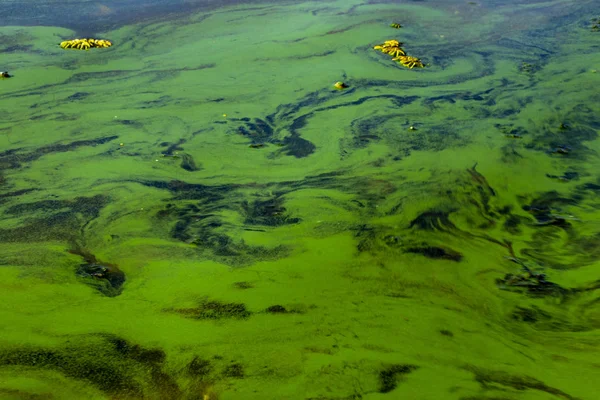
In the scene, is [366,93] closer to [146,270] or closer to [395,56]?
[395,56]

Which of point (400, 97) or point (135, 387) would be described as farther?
point (400, 97)

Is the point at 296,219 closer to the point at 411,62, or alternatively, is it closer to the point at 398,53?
the point at 411,62

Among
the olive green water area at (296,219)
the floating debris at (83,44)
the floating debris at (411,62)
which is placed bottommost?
the olive green water area at (296,219)

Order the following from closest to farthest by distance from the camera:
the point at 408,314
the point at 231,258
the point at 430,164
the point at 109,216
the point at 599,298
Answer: the point at 408,314, the point at 599,298, the point at 231,258, the point at 109,216, the point at 430,164

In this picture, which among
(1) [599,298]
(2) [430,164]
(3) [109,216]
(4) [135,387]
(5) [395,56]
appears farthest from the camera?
(5) [395,56]

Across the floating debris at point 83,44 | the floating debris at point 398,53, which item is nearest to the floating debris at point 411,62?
the floating debris at point 398,53

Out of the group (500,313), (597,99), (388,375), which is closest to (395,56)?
(597,99)

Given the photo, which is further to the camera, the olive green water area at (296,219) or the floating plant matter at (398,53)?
the floating plant matter at (398,53)

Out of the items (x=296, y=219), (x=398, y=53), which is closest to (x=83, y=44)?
(x=398, y=53)

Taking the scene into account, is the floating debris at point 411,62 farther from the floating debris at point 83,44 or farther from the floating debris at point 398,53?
A: the floating debris at point 83,44
